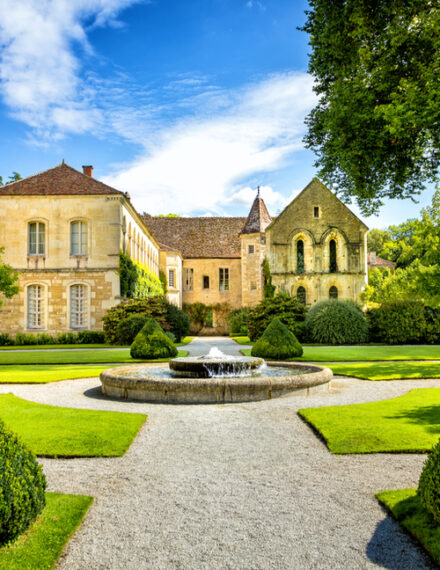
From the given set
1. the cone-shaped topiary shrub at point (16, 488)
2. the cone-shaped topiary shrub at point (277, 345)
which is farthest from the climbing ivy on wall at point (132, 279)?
the cone-shaped topiary shrub at point (16, 488)

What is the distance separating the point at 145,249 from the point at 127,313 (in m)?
11.6

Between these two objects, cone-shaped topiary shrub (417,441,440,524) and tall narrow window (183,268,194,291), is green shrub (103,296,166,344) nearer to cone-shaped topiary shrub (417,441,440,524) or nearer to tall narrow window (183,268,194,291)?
tall narrow window (183,268,194,291)

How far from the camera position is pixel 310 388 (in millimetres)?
9719

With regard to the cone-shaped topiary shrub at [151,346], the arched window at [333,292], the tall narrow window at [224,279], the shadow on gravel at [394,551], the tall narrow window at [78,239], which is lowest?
the shadow on gravel at [394,551]

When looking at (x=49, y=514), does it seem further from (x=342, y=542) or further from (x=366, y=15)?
(x=366, y=15)

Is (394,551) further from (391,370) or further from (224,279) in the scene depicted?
(224,279)

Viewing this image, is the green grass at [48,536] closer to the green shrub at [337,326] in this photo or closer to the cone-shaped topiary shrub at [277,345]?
the cone-shaped topiary shrub at [277,345]

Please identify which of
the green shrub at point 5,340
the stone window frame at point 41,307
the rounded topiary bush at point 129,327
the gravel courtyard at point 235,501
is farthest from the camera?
the stone window frame at point 41,307

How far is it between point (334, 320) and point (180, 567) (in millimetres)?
22763

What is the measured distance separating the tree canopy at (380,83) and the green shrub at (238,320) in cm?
2294

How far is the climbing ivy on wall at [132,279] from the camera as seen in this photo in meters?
28.2

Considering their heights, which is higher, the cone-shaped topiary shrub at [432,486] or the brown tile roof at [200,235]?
the brown tile roof at [200,235]

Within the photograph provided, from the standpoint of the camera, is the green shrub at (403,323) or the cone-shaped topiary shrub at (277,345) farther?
the green shrub at (403,323)

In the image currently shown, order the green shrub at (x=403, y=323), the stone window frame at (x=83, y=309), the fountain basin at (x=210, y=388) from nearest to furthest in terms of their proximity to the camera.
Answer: the fountain basin at (x=210, y=388)
the green shrub at (x=403, y=323)
the stone window frame at (x=83, y=309)
